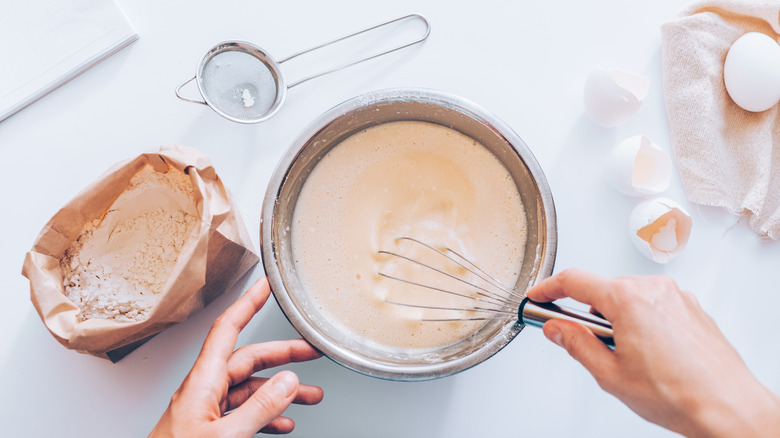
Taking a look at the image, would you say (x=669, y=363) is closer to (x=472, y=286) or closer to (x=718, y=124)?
(x=472, y=286)

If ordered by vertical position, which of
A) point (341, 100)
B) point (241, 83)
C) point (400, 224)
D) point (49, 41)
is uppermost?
point (49, 41)

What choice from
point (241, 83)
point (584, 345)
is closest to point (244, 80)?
point (241, 83)

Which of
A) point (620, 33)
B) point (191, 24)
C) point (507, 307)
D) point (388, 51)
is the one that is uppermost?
point (191, 24)

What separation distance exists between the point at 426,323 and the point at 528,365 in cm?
21

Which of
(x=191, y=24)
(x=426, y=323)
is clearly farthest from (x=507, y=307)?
(x=191, y=24)

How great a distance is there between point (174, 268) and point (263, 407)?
0.22 meters

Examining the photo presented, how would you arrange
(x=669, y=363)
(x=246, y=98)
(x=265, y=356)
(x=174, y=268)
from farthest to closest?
(x=246, y=98) → (x=265, y=356) → (x=174, y=268) → (x=669, y=363)

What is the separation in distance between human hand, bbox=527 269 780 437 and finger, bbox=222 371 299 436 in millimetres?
379

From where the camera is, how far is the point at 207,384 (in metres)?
0.73

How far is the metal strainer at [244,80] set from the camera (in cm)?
90

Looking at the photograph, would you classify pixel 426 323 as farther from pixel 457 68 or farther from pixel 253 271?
pixel 457 68

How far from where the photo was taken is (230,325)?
770 millimetres

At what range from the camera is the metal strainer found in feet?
2.95

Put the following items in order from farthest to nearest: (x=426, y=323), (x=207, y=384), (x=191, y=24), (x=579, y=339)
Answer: (x=191, y=24)
(x=426, y=323)
(x=207, y=384)
(x=579, y=339)
